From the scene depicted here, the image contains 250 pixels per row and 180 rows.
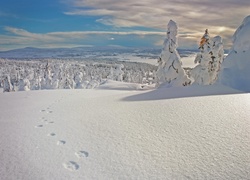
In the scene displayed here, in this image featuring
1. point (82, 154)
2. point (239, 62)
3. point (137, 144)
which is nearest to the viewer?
point (82, 154)

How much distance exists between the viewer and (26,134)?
5.74 m

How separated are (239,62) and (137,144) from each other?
8.60 meters

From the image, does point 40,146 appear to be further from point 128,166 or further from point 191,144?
point 191,144

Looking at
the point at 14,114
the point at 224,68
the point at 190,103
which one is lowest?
the point at 14,114

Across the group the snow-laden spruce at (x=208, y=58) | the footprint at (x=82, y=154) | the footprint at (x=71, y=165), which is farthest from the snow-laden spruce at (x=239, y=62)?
the snow-laden spruce at (x=208, y=58)

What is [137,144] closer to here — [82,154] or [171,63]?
[82,154]

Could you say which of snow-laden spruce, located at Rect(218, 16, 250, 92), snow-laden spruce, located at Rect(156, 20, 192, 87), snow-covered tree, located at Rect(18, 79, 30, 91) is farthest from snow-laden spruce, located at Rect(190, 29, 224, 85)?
snow-covered tree, located at Rect(18, 79, 30, 91)

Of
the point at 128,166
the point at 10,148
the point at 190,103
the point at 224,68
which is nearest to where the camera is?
the point at 128,166

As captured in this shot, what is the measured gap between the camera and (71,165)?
4.13 metres

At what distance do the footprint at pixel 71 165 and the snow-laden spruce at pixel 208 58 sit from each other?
1112 inches

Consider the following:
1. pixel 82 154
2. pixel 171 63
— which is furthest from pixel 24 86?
pixel 82 154

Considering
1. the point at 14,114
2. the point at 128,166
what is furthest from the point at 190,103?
the point at 14,114

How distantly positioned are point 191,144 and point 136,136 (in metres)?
1.13

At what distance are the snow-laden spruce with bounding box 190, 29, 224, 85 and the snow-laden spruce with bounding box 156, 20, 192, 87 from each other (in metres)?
1.91
